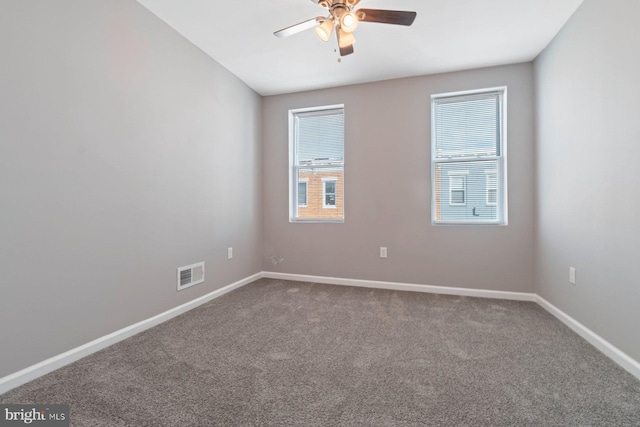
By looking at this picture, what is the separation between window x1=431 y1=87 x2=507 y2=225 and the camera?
10.1 feet

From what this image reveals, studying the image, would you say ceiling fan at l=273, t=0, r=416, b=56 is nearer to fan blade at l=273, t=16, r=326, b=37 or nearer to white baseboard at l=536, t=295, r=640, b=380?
fan blade at l=273, t=16, r=326, b=37

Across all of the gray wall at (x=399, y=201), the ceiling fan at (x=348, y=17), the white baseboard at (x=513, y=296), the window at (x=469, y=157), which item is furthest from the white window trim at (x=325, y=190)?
the ceiling fan at (x=348, y=17)

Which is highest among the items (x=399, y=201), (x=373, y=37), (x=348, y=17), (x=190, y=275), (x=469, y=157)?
(x=373, y=37)

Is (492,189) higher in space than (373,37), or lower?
lower

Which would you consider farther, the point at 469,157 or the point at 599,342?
the point at 469,157

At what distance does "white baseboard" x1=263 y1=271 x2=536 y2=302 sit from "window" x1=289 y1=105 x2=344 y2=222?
77 cm

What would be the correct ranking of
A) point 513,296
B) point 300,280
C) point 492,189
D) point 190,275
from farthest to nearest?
1. point 300,280
2. point 492,189
3. point 513,296
4. point 190,275

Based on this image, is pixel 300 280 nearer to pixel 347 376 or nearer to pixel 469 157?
pixel 347 376

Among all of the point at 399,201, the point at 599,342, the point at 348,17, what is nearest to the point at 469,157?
→ the point at 399,201

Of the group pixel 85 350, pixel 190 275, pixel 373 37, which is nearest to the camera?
pixel 85 350

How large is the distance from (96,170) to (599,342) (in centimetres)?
358

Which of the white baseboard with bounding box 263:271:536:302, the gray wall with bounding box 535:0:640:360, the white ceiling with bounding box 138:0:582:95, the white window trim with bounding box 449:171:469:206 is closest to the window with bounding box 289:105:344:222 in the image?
the white ceiling with bounding box 138:0:582:95

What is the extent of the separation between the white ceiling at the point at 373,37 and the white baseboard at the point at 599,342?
242 cm

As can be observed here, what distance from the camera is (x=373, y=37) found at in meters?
2.52
